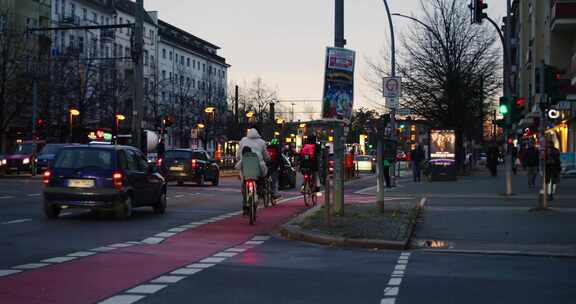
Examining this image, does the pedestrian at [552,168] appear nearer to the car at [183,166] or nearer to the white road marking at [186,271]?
the car at [183,166]

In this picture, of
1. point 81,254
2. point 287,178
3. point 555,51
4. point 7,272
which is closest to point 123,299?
point 7,272

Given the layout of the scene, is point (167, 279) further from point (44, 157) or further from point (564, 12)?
point (564, 12)

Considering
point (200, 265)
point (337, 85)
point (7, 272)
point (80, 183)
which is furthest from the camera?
point (80, 183)

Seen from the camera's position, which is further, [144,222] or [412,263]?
[144,222]

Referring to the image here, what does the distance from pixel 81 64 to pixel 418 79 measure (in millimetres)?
28741

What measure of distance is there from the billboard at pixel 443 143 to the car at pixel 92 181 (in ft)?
110

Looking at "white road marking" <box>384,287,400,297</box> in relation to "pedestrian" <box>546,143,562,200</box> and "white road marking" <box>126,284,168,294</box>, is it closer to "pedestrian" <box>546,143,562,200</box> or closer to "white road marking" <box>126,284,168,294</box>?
"white road marking" <box>126,284,168,294</box>

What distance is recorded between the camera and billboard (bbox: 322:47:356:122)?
16922mm

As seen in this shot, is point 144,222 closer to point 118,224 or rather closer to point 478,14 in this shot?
point 118,224

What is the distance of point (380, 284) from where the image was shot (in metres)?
9.55

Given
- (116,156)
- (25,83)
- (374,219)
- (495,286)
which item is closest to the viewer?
(495,286)

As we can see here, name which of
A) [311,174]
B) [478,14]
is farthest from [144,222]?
[478,14]

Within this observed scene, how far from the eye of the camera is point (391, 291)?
9.04 m

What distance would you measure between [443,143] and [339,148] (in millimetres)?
33996
